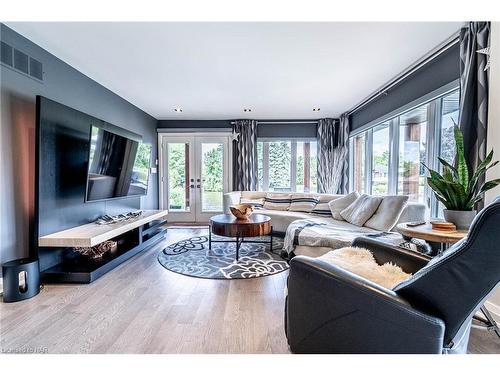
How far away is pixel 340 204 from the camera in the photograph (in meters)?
4.00

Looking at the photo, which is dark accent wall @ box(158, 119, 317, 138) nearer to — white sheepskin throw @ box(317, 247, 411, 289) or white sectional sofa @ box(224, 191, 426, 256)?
white sectional sofa @ box(224, 191, 426, 256)

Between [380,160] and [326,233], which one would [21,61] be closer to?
[326,233]

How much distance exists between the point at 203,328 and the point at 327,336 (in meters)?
0.99

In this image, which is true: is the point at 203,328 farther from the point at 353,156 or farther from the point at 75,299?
the point at 353,156

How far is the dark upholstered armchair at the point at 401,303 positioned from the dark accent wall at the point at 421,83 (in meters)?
2.19

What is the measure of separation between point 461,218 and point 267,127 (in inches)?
174

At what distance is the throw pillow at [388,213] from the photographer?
9.48 ft

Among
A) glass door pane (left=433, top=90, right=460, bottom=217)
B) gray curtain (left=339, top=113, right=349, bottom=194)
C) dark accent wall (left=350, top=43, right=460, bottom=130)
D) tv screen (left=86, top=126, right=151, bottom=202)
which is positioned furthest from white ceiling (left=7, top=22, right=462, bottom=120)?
gray curtain (left=339, top=113, right=349, bottom=194)

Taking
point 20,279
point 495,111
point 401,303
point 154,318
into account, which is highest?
point 495,111

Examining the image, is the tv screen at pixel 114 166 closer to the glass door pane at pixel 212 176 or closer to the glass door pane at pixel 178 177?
the glass door pane at pixel 178 177

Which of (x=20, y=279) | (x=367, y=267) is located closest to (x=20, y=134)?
(x=20, y=279)

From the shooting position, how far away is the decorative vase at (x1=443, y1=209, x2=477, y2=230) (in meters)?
1.76

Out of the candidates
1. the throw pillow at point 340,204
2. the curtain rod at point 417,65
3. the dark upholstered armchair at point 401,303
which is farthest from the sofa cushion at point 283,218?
the dark upholstered armchair at point 401,303

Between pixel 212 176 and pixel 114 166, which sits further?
pixel 212 176
